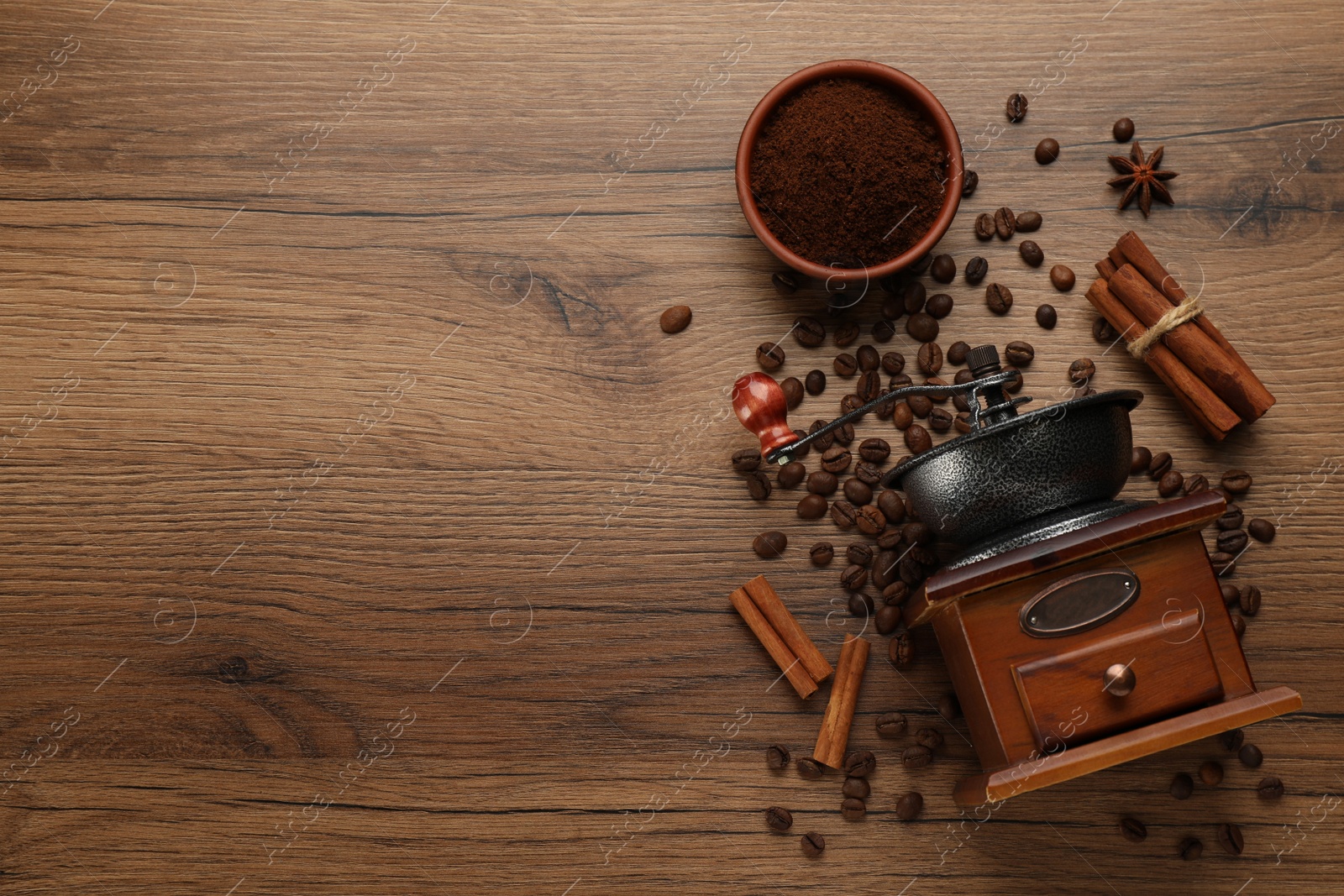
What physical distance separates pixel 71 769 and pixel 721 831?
1.18 metres

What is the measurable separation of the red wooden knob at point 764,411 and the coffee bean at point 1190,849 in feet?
3.32

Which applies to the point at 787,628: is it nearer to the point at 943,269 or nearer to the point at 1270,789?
the point at 943,269

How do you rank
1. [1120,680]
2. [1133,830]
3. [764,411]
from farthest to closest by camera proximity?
[1133,830], [764,411], [1120,680]

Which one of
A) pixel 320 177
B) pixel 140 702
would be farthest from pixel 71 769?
pixel 320 177

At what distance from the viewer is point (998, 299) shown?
5.30 feet

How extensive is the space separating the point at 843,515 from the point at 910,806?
52cm

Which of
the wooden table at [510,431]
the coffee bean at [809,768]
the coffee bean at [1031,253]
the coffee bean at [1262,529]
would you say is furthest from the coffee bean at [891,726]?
the coffee bean at [1031,253]

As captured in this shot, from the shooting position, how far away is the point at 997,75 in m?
1.66

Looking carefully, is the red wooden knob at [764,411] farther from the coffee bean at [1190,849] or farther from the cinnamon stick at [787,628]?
the coffee bean at [1190,849]

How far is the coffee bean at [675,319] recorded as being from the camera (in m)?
1.63

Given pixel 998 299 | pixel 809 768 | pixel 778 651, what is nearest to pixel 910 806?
pixel 809 768

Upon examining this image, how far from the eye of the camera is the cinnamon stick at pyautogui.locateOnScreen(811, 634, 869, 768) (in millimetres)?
1550

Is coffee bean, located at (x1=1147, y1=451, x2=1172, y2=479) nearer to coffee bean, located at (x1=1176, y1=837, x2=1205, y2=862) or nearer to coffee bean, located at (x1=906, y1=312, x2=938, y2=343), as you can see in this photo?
coffee bean, located at (x1=906, y1=312, x2=938, y2=343)

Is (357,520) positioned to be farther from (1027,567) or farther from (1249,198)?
(1249,198)
